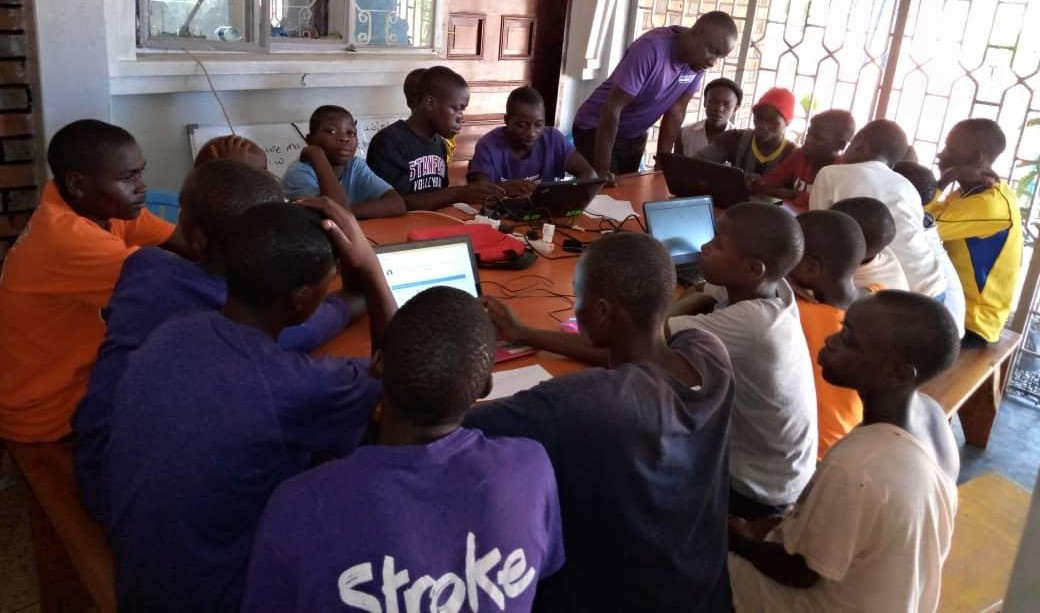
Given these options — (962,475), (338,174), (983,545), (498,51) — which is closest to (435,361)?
(983,545)

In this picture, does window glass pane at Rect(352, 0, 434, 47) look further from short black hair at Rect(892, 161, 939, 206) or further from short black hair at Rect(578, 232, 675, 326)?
short black hair at Rect(578, 232, 675, 326)

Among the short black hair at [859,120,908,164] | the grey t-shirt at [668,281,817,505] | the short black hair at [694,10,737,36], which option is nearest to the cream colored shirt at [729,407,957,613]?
the grey t-shirt at [668,281,817,505]

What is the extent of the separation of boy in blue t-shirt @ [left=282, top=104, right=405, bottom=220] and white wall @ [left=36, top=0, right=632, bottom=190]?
85 centimetres

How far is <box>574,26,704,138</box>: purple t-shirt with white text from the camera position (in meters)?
3.95

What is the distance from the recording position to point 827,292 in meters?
2.06

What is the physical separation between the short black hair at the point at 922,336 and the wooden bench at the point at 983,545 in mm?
518

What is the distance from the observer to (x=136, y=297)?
1.49 meters

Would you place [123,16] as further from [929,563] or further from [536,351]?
[929,563]

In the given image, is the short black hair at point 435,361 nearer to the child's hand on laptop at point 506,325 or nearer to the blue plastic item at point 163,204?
the child's hand on laptop at point 506,325

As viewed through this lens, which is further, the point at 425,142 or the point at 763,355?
the point at 425,142

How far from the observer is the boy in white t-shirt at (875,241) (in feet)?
7.68

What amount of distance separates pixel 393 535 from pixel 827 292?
1.44m

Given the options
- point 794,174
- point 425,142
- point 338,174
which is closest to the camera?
point 338,174

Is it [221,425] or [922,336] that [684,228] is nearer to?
[922,336]
